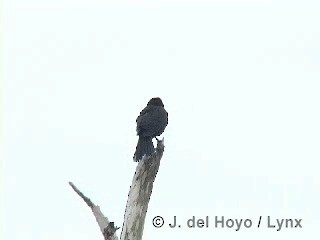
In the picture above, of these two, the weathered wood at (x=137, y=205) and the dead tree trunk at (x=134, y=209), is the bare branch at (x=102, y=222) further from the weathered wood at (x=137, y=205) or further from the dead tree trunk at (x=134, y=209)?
the weathered wood at (x=137, y=205)

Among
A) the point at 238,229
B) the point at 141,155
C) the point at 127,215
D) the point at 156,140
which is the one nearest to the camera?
the point at 127,215

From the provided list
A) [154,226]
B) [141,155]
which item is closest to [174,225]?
[154,226]

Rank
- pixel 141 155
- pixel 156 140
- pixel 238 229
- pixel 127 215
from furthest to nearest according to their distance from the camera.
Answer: pixel 238 229 → pixel 156 140 → pixel 141 155 → pixel 127 215

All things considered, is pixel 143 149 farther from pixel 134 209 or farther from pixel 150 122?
pixel 150 122

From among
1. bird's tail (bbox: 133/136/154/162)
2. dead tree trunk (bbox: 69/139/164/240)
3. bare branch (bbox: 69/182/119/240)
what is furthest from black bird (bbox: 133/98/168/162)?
bare branch (bbox: 69/182/119/240)

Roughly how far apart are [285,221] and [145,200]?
3502 millimetres

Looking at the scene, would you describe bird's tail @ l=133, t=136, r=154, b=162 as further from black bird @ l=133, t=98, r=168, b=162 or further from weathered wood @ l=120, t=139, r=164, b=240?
weathered wood @ l=120, t=139, r=164, b=240

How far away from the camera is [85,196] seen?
9695 mm

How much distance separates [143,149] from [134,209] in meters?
1.18

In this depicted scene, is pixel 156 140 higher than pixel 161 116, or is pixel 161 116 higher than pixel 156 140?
pixel 161 116

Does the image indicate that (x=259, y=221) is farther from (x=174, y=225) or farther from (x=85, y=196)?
(x=85, y=196)

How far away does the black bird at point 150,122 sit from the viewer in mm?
11070

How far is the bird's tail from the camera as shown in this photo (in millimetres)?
10227

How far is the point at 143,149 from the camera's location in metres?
10.4
